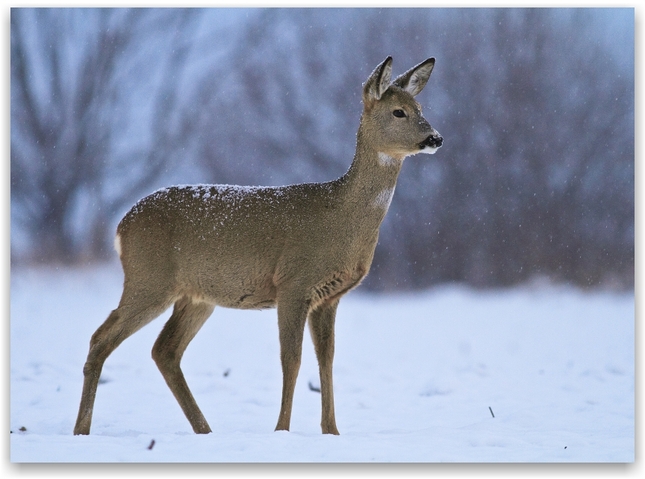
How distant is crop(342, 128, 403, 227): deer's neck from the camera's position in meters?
5.67

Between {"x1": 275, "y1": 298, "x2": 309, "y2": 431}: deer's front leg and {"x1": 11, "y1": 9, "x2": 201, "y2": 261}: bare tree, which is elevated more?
{"x1": 11, "y1": 9, "x2": 201, "y2": 261}: bare tree

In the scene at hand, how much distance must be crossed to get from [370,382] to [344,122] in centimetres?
211

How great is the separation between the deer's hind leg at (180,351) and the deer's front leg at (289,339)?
0.65 m

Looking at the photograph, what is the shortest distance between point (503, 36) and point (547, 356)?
3093mm

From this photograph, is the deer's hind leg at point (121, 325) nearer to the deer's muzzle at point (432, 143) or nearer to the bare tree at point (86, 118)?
the bare tree at point (86, 118)

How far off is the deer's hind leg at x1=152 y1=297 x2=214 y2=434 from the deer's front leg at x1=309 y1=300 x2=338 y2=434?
71cm

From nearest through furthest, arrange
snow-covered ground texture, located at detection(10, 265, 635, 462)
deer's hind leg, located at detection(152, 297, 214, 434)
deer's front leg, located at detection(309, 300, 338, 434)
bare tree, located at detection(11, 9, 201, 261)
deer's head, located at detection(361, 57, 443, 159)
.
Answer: snow-covered ground texture, located at detection(10, 265, 635, 462) → deer's head, located at detection(361, 57, 443, 159) → deer's front leg, located at detection(309, 300, 338, 434) → deer's hind leg, located at detection(152, 297, 214, 434) → bare tree, located at detection(11, 9, 201, 261)

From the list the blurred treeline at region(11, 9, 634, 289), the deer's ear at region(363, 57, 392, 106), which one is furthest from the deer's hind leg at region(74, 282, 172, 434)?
the deer's ear at region(363, 57, 392, 106)

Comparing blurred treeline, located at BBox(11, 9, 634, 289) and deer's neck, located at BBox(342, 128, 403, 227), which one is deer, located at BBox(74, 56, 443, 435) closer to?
deer's neck, located at BBox(342, 128, 403, 227)

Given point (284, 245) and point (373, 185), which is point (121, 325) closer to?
point (284, 245)

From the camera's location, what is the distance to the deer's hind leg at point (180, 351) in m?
5.95

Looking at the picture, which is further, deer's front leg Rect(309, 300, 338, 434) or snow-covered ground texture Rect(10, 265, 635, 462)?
deer's front leg Rect(309, 300, 338, 434)

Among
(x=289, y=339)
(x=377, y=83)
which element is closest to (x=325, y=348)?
(x=289, y=339)

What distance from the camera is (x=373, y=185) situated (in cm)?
569
